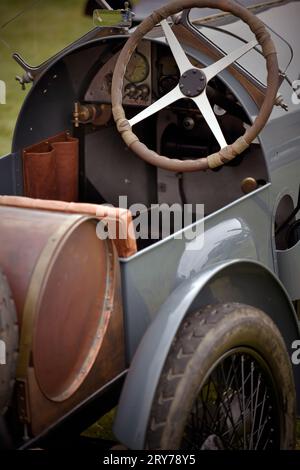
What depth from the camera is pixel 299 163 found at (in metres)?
3.23

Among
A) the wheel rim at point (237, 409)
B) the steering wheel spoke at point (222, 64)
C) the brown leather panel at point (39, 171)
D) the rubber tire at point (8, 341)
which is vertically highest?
the steering wheel spoke at point (222, 64)

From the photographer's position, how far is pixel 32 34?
10.1 meters

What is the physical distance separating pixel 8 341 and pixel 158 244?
599 millimetres

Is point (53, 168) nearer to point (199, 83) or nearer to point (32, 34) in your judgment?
point (199, 83)

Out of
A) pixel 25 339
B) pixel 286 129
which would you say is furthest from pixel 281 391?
pixel 286 129

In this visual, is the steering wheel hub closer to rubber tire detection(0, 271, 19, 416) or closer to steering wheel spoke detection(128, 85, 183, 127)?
steering wheel spoke detection(128, 85, 183, 127)

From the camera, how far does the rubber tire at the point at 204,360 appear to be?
80.9 inches

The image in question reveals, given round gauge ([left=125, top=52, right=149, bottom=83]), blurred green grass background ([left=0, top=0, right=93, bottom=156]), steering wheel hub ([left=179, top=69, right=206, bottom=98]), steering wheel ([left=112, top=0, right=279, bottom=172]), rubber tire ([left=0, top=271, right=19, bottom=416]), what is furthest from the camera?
blurred green grass background ([left=0, top=0, right=93, bottom=156])

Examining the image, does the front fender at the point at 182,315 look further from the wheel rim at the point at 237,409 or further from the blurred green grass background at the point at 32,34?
the blurred green grass background at the point at 32,34

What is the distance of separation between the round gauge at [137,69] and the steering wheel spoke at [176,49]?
42 cm

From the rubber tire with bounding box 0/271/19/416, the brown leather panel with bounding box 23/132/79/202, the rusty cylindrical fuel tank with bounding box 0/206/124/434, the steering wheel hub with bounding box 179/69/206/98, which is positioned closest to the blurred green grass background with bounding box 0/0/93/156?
the brown leather panel with bounding box 23/132/79/202

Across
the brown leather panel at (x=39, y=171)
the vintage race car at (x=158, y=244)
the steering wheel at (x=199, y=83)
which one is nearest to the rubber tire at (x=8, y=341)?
the vintage race car at (x=158, y=244)

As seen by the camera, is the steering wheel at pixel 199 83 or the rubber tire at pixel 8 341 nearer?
the rubber tire at pixel 8 341

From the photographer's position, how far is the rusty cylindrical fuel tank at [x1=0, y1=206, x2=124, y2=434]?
2021 millimetres
